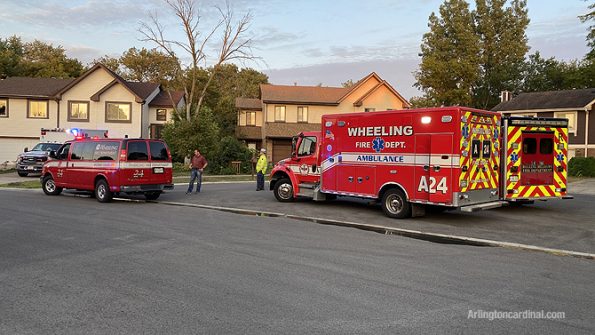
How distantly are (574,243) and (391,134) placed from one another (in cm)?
483

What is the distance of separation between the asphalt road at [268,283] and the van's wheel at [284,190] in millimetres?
5266

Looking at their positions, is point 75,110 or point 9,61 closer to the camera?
point 75,110

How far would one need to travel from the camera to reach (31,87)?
1580 inches

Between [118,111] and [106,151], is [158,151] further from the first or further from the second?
[118,111]

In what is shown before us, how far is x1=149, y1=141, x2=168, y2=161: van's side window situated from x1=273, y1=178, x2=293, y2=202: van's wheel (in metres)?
3.91

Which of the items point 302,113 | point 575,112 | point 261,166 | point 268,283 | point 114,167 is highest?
point 575,112

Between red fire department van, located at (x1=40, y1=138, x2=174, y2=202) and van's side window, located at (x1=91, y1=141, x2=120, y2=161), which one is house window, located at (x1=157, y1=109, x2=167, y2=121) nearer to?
red fire department van, located at (x1=40, y1=138, x2=174, y2=202)

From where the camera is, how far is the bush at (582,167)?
32.0 metres

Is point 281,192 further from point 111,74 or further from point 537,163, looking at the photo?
point 111,74

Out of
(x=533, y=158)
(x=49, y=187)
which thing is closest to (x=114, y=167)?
(x=49, y=187)

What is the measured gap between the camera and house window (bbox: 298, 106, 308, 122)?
1689 inches

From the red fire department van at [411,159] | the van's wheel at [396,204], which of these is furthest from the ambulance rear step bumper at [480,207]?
the van's wheel at [396,204]

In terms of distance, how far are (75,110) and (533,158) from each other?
35.8 m

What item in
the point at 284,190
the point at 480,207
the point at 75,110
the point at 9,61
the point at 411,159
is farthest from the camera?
the point at 9,61
